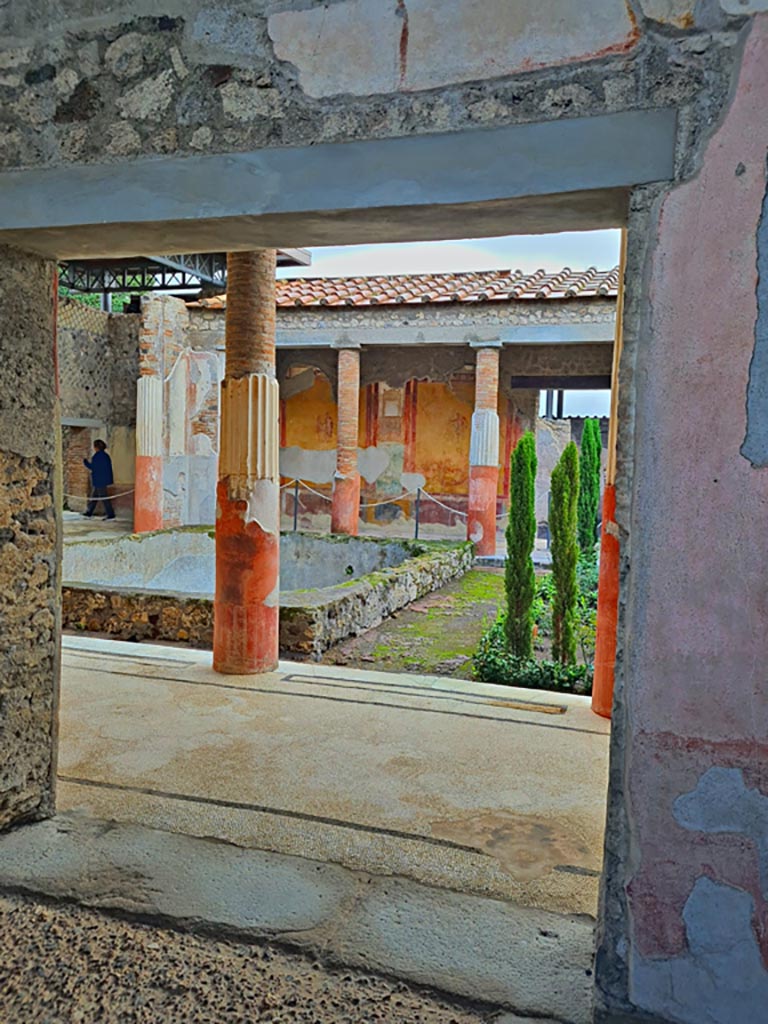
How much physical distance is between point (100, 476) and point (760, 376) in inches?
514

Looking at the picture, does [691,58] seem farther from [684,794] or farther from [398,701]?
[398,701]

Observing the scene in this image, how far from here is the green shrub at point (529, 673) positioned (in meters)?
5.36

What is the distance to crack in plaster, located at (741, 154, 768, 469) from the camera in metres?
1.48

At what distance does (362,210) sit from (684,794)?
144 centimetres

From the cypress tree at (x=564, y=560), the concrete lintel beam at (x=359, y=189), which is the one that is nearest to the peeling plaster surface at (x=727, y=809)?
the concrete lintel beam at (x=359, y=189)

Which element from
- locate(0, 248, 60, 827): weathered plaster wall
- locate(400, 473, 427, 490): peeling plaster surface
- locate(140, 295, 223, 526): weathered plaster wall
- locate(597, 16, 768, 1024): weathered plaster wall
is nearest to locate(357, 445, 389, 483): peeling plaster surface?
locate(400, 473, 427, 490): peeling plaster surface

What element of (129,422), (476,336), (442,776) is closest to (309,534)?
(476,336)

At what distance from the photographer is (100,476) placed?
13.3 metres

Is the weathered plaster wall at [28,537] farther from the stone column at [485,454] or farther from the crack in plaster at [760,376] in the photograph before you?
the stone column at [485,454]

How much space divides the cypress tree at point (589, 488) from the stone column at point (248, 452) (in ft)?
27.0

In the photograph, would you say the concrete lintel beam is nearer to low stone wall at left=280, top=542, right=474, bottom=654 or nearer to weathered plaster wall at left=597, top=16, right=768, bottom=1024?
weathered plaster wall at left=597, top=16, right=768, bottom=1024

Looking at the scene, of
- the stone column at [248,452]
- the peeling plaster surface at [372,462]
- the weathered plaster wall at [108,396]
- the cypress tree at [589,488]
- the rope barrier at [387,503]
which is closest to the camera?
the stone column at [248,452]

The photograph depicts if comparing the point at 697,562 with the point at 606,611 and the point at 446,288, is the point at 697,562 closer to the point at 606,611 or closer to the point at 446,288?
the point at 606,611

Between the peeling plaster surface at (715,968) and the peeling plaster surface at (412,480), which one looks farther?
the peeling plaster surface at (412,480)
